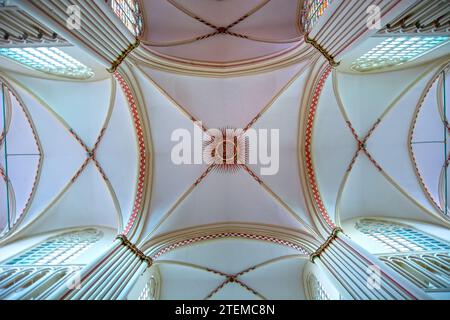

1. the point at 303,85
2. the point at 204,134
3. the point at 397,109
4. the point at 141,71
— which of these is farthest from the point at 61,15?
the point at 397,109

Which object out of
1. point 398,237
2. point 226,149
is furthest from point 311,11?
point 398,237

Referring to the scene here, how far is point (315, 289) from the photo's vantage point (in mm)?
12141

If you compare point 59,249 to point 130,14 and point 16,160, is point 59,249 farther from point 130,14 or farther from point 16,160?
point 130,14

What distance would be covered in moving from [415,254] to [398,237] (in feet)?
5.74

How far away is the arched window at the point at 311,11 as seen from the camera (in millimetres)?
9844

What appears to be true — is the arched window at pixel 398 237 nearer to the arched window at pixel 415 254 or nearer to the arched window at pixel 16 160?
the arched window at pixel 415 254

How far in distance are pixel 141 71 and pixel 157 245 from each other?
5.82m

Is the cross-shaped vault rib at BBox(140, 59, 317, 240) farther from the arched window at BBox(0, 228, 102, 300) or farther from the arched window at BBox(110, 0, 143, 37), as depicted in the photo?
the arched window at BBox(0, 228, 102, 300)

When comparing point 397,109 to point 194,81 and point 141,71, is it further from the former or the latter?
point 141,71

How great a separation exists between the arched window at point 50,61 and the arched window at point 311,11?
23.8 feet

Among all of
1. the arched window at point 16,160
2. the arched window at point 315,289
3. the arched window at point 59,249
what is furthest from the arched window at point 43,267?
the arched window at point 315,289

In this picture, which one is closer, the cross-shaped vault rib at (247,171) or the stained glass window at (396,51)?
the stained glass window at (396,51)

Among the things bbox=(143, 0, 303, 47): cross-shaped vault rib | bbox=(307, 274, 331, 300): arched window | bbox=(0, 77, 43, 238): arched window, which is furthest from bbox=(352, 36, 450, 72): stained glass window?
bbox=(0, 77, 43, 238): arched window

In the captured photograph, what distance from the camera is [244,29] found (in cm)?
1141
